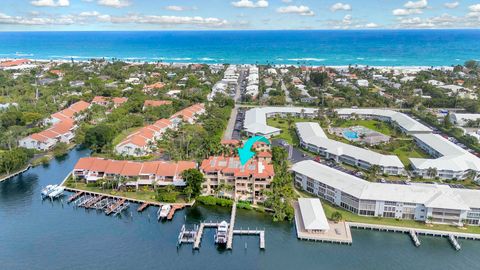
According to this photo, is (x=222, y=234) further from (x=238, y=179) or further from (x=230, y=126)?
(x=230, y=126)

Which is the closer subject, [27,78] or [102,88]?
[102,88]

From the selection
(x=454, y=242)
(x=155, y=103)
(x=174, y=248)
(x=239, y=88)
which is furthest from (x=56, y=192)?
(x=239, y=88)

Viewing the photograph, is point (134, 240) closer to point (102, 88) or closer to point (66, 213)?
point (66, 213)

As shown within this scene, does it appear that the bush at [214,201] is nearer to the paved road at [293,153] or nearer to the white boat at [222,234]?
the white boat at [222,234]

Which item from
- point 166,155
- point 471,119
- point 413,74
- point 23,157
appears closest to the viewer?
point 23,157

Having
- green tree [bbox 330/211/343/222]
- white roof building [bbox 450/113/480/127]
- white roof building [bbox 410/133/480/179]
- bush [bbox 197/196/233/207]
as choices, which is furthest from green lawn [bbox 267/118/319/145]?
white roof building [bbox 450/113/480/127]

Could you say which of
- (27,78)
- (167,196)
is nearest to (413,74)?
(167,196)

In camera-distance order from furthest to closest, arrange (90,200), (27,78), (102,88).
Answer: (27,78), (102,88), (90,200)
